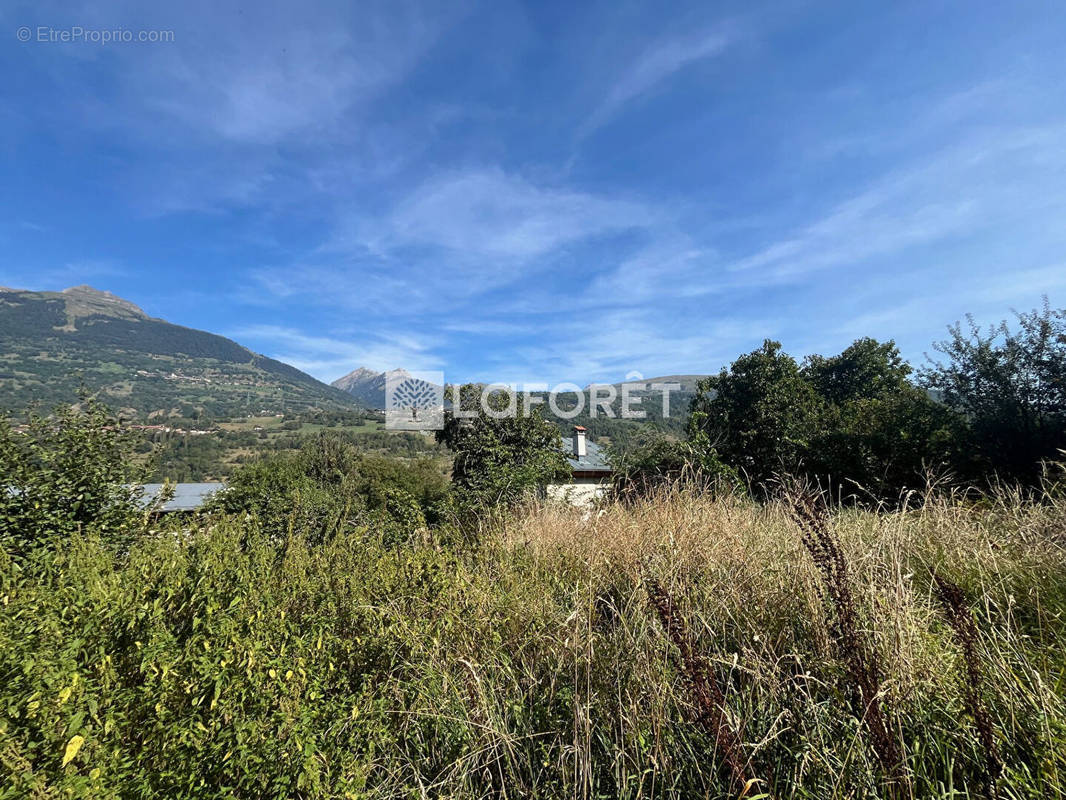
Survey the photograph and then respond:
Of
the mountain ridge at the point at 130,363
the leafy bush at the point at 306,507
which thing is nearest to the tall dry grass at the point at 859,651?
the leafy bush at the point at 306,507

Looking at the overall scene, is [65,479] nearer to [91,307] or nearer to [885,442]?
[885,442]

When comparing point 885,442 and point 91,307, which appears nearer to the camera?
point 885,442

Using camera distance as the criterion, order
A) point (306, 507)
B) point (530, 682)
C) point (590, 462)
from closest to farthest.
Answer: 1. point (530, 682)
2. point (306, 507)
3. point (590, 462)

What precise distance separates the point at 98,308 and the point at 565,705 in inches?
9902

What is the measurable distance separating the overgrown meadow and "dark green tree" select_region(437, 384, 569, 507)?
430 cm

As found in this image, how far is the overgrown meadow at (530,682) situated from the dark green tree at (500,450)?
4.30 meters

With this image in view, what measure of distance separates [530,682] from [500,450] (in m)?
7.41

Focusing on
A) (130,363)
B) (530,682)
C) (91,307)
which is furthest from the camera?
(91,307)

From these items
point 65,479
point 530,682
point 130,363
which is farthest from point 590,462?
point 130,363

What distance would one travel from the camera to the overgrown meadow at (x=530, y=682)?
4.44ft

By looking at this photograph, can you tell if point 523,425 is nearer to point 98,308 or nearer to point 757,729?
point 757,729

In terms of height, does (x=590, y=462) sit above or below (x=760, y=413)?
below

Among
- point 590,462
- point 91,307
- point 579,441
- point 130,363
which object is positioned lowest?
point 590,462

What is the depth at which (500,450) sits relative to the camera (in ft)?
31.1
